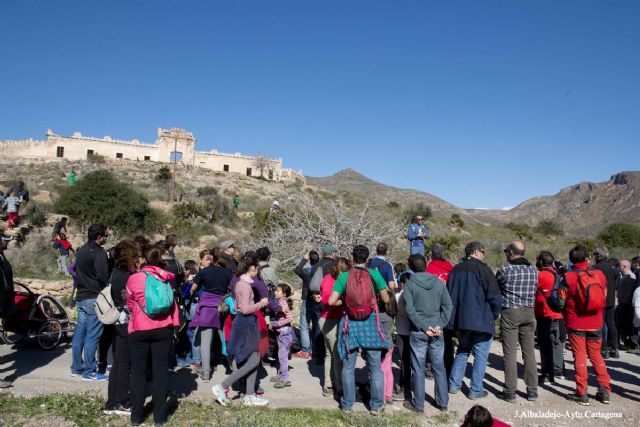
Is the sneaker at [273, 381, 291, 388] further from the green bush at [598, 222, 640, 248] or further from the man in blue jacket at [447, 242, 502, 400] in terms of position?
the green bush at [598, 222, 640, 248]

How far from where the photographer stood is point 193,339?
6.46 metres

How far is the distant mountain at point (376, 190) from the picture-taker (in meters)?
68.4

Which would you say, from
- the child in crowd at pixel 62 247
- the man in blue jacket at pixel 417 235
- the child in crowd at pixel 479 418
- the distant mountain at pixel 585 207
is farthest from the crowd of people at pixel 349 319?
the distant mountain at pixel 585 207

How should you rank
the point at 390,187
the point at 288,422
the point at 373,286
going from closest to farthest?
the point at 288,422 < the point at 373,286 < the point at 390,187

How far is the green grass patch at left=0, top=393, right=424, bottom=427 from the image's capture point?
4.44 meters

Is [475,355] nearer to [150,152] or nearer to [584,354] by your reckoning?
[584,354]

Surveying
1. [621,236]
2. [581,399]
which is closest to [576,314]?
[581,399]

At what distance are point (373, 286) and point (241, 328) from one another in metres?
1.55

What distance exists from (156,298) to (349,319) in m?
2.01

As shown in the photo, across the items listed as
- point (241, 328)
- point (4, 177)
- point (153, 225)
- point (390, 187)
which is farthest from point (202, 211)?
point (390, 187)

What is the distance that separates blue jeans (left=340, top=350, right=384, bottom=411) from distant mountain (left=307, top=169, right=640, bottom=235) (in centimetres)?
5045

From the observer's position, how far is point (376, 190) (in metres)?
81.8

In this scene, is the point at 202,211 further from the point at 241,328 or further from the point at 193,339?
the point at 241,328

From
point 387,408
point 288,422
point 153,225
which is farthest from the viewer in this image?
point 153,225
